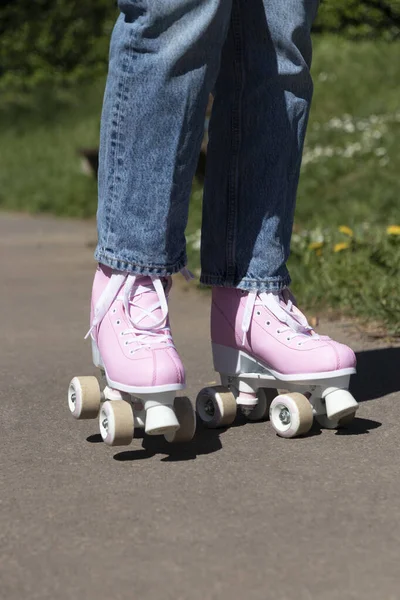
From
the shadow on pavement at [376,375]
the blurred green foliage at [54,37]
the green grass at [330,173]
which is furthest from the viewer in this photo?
the blurred green foliage at [54,37]

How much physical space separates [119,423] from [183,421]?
0.15m

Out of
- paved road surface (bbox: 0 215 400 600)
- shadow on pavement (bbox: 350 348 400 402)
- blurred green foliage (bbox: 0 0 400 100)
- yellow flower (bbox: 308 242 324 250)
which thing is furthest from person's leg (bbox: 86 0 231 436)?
blurred green foliage (bbox: 0 0 400 100)

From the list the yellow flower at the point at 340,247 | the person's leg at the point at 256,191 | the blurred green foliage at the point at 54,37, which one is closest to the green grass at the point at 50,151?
the blurred green foliage at the point at 54,37

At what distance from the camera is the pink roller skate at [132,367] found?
2.05 meters

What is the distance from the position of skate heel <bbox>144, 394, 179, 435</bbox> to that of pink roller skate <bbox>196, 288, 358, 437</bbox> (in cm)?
21

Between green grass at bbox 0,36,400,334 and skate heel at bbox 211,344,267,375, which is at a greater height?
green grass at bbox 0,36,400,334

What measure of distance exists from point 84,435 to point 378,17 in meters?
12.0

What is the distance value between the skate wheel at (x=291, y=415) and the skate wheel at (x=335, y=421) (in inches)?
3.3

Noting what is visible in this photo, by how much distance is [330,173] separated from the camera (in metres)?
6.55

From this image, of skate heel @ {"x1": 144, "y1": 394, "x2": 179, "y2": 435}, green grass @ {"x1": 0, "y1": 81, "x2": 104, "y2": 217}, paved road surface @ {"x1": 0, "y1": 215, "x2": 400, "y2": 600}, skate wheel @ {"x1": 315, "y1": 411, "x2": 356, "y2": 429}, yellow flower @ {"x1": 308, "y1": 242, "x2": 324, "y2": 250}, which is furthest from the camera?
green grass @ {"x1": 0, "y1": 81, "x2": 104, "y2": 217}

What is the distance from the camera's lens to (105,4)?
14547 mm

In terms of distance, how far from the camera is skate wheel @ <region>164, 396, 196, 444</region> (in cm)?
212

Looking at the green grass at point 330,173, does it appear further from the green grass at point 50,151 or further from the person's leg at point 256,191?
the person's leg at point 256,191

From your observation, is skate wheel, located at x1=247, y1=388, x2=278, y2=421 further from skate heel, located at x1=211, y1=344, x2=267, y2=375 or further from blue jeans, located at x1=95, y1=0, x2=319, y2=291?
blue jeans, located at x1=95, y1=0, x2=319, y2=291
